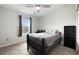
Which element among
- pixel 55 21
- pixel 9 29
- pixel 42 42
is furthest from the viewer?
pixel 9 29

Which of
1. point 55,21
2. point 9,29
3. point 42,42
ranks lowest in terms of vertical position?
point 42,42

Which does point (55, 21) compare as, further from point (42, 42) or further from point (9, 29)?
point (9, 29)

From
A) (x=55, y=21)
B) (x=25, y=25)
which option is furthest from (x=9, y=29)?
(x=55, y=21)

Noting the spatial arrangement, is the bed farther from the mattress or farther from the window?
the window

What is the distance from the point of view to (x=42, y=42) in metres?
1.56

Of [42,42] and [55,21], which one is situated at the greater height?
[55,21]

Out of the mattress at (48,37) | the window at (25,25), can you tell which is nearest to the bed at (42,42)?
the mattress at (48,37)

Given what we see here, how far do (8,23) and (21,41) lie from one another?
61 cm

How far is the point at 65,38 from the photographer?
5.71 feet

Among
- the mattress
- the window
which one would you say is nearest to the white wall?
the mattress

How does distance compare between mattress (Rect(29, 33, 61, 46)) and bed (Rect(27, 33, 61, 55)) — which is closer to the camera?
bed (Rect(27, 33, 61, 55))

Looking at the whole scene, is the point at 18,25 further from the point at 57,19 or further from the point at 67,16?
the point at 67,16

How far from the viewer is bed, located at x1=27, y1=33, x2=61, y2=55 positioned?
1556 mm

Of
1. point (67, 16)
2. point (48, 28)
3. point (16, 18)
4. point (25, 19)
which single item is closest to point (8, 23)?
point (16, 18)
